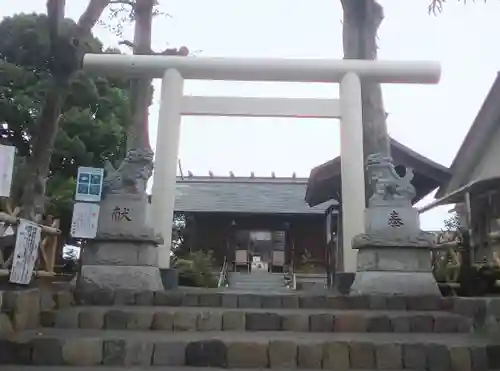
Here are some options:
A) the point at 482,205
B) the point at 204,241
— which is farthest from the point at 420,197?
the point at 204,241

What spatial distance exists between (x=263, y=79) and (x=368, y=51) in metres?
2.72

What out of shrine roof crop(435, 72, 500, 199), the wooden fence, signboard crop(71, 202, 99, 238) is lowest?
the wooden fence

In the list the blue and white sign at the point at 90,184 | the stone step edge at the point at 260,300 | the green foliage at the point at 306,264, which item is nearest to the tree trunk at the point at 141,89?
the blue and white sign at the point at 90,184

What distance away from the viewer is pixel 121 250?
6.38 m

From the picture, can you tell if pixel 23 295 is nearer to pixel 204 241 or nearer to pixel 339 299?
pixel 339 299

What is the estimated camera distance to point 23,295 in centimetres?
451

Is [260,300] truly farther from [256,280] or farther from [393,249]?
[256,280]

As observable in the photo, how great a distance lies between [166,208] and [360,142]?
3243mm

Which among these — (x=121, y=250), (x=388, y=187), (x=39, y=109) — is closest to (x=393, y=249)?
(x=388, y=187)

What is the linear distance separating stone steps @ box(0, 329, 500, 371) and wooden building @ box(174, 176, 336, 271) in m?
15.4

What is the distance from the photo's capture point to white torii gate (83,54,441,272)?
25.8 feet

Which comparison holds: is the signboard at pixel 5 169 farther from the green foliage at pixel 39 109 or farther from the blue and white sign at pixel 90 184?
the green foliage at pixel 39 109

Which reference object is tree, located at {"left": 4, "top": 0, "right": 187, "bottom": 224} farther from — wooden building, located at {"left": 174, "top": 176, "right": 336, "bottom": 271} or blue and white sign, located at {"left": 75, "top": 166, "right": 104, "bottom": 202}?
wooden building, located at {"left": 174, "top": 176, "right": 336, "bottom": 271}

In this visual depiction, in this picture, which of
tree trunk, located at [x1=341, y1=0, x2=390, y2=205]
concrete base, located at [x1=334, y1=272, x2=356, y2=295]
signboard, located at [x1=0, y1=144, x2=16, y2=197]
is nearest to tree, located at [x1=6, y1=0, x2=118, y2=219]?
signboard, located at [x1=0, y1=144, x2=16, y2=197]
